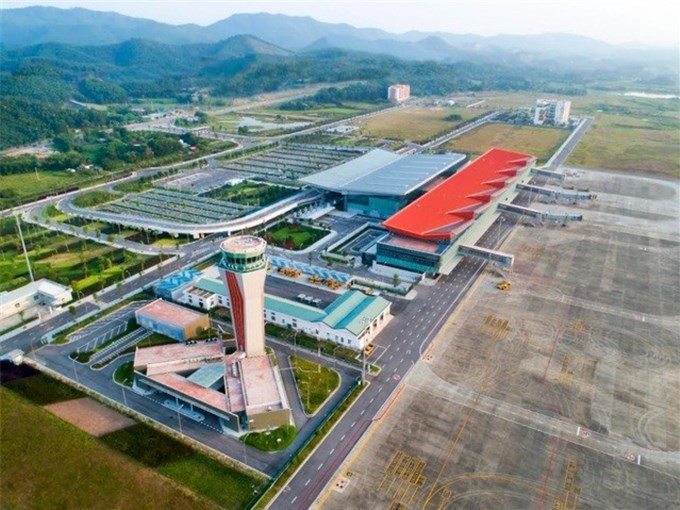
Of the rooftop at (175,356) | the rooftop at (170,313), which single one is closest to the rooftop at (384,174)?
the rooftop at (170,313)

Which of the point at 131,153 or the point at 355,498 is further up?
the point at 131,153

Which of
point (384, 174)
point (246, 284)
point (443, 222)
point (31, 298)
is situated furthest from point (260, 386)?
point (384, 174)

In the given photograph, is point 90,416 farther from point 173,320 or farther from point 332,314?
point 332,314

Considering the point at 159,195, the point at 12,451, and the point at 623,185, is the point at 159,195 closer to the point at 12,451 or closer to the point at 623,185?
the point at 12,451

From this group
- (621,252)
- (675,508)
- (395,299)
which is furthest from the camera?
(621,252)

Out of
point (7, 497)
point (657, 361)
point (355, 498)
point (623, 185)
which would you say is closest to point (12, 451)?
point (7, 497)

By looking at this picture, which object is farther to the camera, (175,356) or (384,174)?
(384,174)
